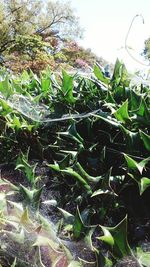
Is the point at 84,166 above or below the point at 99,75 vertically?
below

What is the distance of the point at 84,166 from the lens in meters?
1.41

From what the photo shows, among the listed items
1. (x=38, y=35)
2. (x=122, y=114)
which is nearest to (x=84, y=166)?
(x=122, y=114)

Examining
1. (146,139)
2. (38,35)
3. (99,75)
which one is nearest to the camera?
(146,139)

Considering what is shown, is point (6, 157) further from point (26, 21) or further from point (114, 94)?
point (26, 21)

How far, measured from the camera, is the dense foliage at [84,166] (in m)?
1.12

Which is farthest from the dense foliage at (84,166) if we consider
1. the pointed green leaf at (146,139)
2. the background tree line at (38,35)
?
the background tree line at (38,35)

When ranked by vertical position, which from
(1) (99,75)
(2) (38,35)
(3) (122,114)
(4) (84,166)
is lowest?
(4) (84,166)

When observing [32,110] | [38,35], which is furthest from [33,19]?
[32,110]

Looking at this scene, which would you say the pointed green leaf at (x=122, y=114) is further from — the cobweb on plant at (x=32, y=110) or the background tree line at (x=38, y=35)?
the background tree line at (x=38, y=35)

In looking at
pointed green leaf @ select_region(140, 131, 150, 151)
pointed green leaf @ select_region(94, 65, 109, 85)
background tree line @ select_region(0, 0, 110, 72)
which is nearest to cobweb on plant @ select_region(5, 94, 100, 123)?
pointed green leaf @ select_region(94, 65, 109, 85)

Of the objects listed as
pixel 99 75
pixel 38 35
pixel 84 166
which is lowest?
pixel 84 166

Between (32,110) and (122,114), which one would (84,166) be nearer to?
(122,114)

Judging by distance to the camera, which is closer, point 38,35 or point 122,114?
point 122,114

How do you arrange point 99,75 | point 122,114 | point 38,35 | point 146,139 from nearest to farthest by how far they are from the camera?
point 146,139 → point 122,114 → point 99,75 → point 38,35
